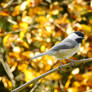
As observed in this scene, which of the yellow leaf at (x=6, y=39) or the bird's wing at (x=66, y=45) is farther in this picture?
the yellow leaf at (x=6, y=39)

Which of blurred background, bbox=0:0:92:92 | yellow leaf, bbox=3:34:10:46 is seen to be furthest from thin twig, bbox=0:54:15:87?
yellow leaf, bbox=3:34:10:46

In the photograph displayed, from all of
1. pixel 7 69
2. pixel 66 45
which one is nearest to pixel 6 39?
pixel 7 69

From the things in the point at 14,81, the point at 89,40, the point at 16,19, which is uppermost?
the point at 16,19

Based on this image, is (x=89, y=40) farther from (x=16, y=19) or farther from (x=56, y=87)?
(x=16, y=19)

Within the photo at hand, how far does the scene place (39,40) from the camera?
1.94 meters

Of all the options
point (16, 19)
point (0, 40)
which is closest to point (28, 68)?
point (0, 40)


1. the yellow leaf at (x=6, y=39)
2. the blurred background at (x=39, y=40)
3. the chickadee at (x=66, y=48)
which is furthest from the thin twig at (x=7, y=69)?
the chickadee at (x=66, y=48)

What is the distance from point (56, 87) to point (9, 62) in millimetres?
499

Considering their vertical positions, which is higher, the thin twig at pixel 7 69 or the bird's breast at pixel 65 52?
the bird's breast at pixel 65 52

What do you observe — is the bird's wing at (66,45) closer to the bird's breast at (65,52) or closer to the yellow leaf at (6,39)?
the bird's breast at (65,52)

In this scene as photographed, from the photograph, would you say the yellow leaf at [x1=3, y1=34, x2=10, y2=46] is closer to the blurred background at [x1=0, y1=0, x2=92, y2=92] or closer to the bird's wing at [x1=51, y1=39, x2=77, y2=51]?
the blurred background at [x1=0, y1=0, x2=92, y2=92]

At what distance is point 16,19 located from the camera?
2.03 meters

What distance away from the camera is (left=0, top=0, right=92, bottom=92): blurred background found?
6.08 ft

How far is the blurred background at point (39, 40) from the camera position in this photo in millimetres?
1854
